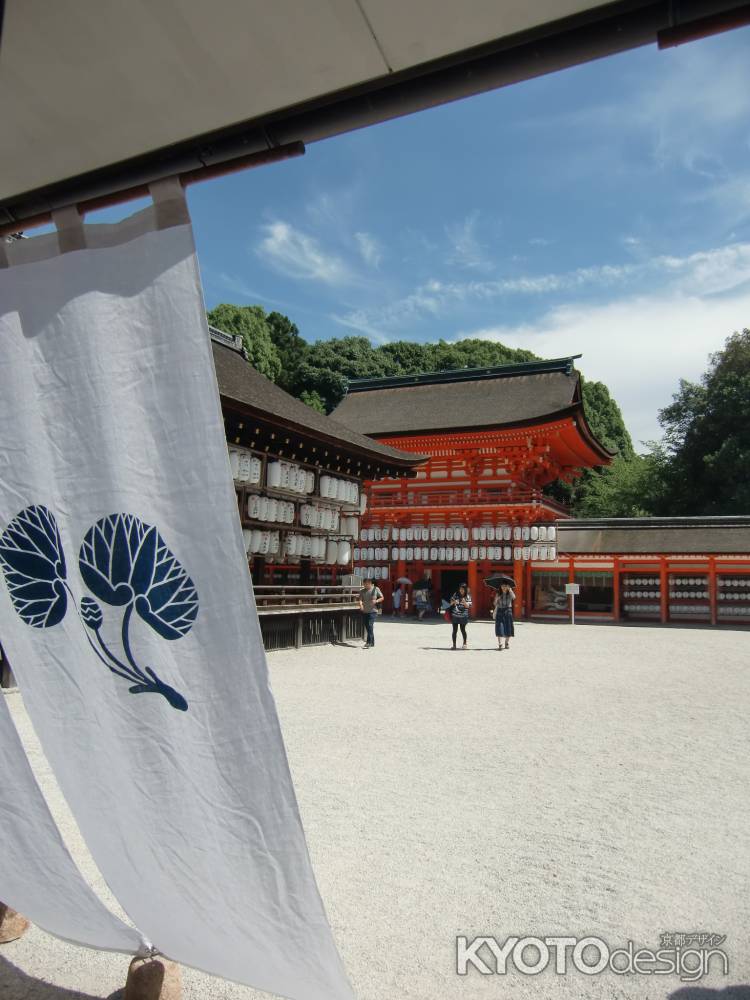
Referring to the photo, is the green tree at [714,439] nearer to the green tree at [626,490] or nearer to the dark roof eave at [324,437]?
the green tree at [626,490]

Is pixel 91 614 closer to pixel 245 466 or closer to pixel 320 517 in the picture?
pixel 245 466

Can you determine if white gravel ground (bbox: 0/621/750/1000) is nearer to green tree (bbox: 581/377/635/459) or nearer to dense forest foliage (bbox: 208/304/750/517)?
dense forest foliage (bbox: 208/304/750/517)

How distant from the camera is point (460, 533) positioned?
21.0 meters

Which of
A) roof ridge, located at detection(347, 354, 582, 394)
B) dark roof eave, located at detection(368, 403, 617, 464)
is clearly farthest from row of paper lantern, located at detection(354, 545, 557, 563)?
roof ridge, located at detection(347, 354, 582, 394)

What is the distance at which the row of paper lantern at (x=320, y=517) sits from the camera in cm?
1323

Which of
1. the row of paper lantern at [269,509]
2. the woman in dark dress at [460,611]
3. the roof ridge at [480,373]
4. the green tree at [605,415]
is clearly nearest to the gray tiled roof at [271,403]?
the row of paper lantern at [269,509]

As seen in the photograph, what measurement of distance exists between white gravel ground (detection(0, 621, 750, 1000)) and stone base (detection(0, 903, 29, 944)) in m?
0.04

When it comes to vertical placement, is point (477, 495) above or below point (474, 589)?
above

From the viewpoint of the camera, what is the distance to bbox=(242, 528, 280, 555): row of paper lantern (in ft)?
38.3

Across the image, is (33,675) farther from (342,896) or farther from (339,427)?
(339,427)

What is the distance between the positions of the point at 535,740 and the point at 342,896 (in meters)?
3.45

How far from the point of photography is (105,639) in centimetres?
169

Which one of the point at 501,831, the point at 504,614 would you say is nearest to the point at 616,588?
the point at 504,614

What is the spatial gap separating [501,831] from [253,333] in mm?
36595
